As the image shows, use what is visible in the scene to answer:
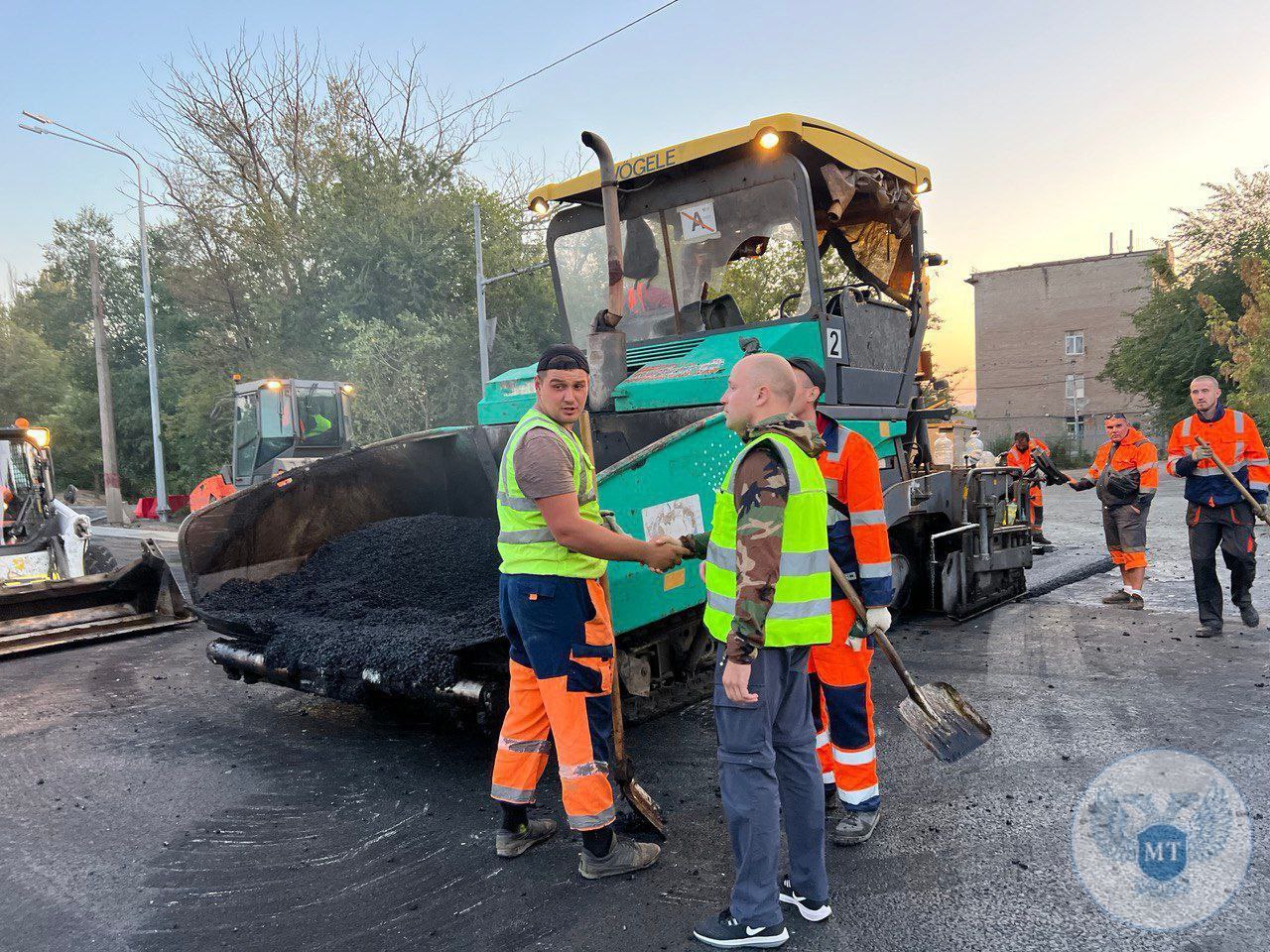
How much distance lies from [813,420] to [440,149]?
2364cm

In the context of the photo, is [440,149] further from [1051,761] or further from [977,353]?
[977,353]

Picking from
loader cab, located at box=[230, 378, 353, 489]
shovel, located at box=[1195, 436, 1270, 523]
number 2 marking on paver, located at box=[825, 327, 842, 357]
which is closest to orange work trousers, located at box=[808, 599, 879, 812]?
number 2 marking on paver, located at box=[825, 327, 842, 357]

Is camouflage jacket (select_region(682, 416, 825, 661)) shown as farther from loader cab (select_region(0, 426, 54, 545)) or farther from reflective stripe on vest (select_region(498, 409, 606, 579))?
loader cab (select_region(0, 426, 54, 545))

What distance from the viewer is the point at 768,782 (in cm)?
248

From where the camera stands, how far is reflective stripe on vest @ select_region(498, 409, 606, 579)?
298 cm

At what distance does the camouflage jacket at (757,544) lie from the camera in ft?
7.85

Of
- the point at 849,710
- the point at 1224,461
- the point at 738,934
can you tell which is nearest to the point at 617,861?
the point at 738,934

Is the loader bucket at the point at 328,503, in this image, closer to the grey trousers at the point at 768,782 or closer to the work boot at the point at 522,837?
the work boot at the point at 522,837

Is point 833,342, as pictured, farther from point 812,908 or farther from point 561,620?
point 812,908

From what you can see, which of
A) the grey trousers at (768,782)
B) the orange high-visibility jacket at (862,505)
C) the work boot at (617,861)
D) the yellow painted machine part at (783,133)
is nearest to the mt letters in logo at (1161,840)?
the grey trousers at (768,782)

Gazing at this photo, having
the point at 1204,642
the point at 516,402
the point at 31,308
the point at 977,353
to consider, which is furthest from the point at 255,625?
the point at 977,353

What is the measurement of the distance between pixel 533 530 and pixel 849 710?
1367 mm

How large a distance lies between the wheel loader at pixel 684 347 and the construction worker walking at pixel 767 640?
111 centimetres

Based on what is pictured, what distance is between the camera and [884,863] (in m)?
2.98
